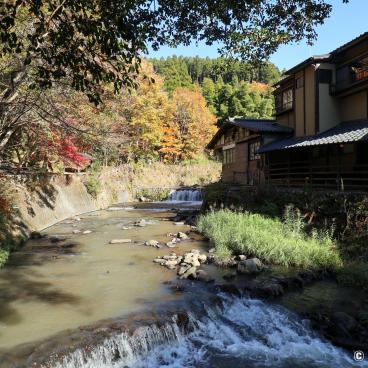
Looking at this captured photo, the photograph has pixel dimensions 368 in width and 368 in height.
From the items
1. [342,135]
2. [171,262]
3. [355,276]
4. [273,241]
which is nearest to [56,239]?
[171,262]

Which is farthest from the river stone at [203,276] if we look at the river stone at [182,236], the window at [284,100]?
the window at [284,100]

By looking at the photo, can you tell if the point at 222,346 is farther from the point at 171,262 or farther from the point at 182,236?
the point at 182,236

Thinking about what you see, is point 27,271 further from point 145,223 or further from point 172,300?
point 145,223

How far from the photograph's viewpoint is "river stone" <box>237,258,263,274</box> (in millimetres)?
11730

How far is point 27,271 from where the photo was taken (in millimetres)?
12016

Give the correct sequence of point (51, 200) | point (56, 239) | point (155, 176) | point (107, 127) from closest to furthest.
Answer: point (107, 127) < point (56, 239) < point (51, 200) < point (155, 176)

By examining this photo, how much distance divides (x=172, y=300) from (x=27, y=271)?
5.30 m

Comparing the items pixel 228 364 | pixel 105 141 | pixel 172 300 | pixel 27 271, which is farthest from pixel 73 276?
pixel 228 364

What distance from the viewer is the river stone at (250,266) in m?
11.7

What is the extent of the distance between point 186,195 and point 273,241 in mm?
23609

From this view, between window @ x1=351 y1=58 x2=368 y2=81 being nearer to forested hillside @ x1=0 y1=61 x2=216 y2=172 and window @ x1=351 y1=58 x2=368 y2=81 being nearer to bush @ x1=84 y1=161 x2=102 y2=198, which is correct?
forested hillside @ x1=0 y1=61 x2=216 y2=172

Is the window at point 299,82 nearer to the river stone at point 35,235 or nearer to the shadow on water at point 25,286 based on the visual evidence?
the shadow on water at point 25,286

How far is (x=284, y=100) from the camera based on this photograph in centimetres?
2633
